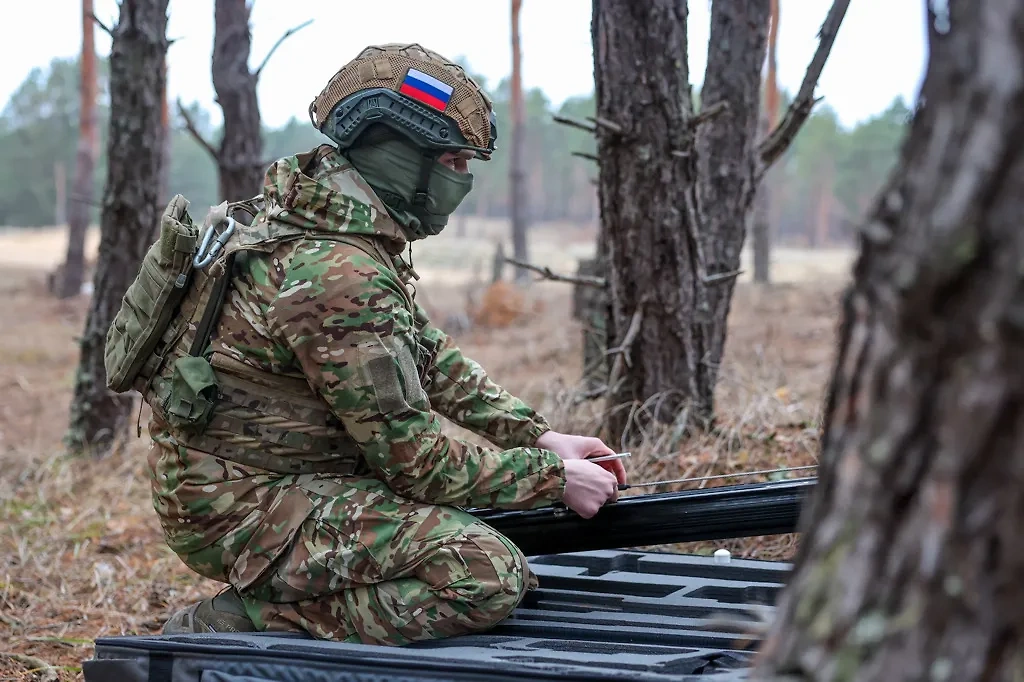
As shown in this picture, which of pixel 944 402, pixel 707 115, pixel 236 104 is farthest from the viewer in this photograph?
pixel 236 104

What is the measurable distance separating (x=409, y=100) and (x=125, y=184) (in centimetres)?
398

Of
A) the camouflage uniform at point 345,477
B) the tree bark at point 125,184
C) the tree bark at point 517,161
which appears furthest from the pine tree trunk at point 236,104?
the tree bark at point 517,161

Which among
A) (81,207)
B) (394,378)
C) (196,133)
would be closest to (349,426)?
(394,378)

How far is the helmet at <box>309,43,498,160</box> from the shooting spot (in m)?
3.14

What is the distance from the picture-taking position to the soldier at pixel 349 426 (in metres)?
2.98

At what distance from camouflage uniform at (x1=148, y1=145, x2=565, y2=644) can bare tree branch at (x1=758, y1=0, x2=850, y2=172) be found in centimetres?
268

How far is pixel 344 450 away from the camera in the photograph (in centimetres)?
328

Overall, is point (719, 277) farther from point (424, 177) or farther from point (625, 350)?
point (424, 177)

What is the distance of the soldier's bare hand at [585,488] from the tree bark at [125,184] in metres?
4.22

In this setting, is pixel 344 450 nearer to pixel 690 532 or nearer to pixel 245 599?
pixel 245 599

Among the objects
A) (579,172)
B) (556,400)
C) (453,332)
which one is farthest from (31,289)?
(579,172)

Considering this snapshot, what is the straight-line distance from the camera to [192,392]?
3.04 m

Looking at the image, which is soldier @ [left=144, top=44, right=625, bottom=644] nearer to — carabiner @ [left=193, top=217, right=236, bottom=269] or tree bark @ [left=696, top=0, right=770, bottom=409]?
carabiner @ [left=193, top=217, right=236, bottom=269]

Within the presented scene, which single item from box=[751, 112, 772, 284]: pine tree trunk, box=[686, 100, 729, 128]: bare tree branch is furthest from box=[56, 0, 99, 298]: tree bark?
box=[686, 100, 729, 128]: bare tree branch
